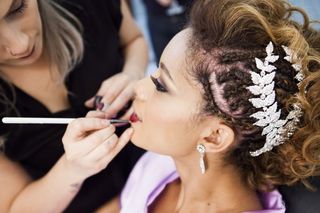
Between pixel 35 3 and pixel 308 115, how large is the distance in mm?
610

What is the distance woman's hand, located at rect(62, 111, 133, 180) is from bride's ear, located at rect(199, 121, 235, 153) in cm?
19

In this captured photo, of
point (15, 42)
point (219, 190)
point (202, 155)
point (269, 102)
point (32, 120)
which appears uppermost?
point (15, 42)

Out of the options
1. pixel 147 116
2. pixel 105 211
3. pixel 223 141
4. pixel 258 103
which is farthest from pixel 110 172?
pixel 258 103

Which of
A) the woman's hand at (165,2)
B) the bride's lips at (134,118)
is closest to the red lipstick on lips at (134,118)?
the bride's lips at (134,118)

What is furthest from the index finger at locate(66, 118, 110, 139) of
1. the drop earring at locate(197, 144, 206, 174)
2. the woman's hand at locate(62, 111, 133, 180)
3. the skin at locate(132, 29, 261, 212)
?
the drop earring at locate(197, 144, 206, 174)

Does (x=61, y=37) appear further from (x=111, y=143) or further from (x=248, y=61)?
(x=248, y=61)

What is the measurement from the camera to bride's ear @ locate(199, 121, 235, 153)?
2.48 ft

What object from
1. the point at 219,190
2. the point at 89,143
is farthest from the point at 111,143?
the point at 219,190

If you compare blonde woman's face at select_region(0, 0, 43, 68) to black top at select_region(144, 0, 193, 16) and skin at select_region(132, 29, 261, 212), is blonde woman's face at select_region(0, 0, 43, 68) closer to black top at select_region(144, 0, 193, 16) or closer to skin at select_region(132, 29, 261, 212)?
skin at select_region(132, 29, 261, 212)

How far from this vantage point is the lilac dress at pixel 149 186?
91 centimetres

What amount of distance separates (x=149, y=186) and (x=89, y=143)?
0.28 meters

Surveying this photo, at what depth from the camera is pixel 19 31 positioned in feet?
2.62

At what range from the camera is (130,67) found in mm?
1086

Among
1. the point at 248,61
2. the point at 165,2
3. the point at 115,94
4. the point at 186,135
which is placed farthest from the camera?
the point at 165,2
